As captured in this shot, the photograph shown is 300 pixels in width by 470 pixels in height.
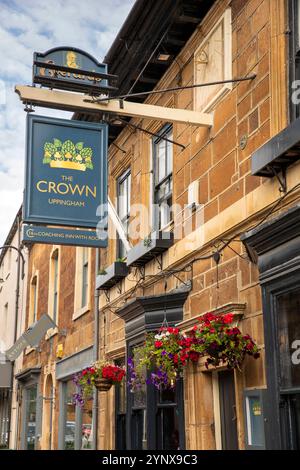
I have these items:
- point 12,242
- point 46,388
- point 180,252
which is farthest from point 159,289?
point 12,242

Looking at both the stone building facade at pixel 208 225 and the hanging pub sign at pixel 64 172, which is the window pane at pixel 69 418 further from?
the hanging pub sign at pixel 64 172

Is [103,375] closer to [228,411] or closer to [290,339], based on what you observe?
[228,411]

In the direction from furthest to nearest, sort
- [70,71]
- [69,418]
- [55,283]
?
1. [55,283]
2. [69,418]
3. [70,71]

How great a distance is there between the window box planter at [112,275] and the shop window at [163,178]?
1247 millimetres

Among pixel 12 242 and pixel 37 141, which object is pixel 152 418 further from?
pixel 12 242

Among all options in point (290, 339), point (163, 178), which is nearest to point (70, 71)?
point (163, 178)

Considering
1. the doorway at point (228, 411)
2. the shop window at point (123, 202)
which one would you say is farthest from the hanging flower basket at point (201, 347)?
the shop window at point (123, 202)

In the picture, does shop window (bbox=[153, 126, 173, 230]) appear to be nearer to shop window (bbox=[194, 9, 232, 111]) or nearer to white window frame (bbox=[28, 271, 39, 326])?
shop window (bbox=[194, 9, 232, 111])

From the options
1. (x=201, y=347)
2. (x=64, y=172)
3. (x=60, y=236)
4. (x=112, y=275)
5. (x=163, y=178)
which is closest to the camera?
(x=201, y=347)

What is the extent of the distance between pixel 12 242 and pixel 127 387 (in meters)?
19.7

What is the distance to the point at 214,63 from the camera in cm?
961

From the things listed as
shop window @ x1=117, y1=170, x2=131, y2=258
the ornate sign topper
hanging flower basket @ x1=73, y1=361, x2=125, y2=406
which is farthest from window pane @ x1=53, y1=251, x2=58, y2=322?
the ornate sign topper

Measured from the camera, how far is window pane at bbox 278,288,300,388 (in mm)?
6930

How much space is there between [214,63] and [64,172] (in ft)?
8.34
